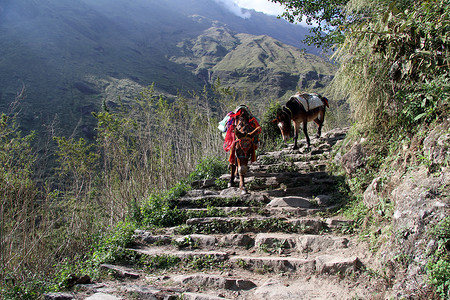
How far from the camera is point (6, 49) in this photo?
52.7 metres

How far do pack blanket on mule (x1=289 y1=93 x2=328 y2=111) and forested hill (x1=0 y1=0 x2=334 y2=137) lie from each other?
10.3 ft

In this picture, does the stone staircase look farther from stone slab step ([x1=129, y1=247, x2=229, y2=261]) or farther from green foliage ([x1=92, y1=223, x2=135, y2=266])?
green foliage ([x1=92, y1=223, x2=135, y2=266])

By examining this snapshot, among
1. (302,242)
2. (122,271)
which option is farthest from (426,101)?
(122,271)

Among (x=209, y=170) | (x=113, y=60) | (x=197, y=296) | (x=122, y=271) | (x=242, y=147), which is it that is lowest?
(x=122, y=271)

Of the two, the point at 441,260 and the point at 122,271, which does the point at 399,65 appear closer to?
the point at 441,260

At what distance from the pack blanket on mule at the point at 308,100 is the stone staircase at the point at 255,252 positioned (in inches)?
122

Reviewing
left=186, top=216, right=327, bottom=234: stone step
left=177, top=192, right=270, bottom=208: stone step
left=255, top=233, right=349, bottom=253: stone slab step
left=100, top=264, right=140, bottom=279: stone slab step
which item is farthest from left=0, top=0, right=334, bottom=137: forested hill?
left=100, top=264, right=140, bottom=279: stone slab step

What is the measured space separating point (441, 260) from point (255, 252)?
252 cm

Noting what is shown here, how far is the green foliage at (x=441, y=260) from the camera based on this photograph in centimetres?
237

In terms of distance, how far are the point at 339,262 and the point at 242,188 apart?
3.06 meters

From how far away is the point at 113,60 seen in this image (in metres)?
71.7

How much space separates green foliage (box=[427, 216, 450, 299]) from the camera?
2.37 m

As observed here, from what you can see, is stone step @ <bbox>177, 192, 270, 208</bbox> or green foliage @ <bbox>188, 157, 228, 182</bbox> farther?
green foliage @ <bbox>188, 157, 228, 182</bbox>

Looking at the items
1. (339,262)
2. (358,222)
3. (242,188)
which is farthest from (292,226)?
(242,188)
